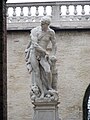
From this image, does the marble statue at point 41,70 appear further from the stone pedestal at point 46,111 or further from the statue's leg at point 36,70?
the stone pedestal at point 46,111

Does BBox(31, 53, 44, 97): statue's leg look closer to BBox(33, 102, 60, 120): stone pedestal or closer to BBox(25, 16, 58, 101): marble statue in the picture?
BBox(25, 16, 58, 101): marble statue

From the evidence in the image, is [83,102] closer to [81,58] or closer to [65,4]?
[81,58]

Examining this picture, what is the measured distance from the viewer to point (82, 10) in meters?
19.1

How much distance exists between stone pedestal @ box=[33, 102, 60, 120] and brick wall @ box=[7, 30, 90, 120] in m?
6.64

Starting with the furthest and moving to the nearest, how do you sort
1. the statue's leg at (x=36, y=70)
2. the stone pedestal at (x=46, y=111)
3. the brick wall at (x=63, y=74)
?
1. the brick wall at (x=63, y=74)
2. the statue's leg at (x=36, y=70)
3. the stone pedestal at (x=46, y=111)

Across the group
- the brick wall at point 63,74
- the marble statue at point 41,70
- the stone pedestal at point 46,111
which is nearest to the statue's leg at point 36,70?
the marble statue at point 41,70

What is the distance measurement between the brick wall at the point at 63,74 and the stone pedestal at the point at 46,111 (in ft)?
21.8

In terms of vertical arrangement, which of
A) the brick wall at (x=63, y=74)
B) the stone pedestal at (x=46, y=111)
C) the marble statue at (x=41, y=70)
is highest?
the marble statue at (x=41, y=70)

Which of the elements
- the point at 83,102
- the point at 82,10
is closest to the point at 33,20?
the point at 82,10

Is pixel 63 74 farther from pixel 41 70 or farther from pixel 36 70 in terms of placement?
pixel 36 70

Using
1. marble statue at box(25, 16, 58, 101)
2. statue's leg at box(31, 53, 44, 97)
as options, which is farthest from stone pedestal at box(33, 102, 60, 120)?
statue's leg at box(31, 53, 44, 97)

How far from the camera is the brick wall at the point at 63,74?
18938 millimetres

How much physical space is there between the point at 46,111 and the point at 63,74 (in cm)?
713

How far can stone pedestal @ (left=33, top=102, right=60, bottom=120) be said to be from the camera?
12109 mm
